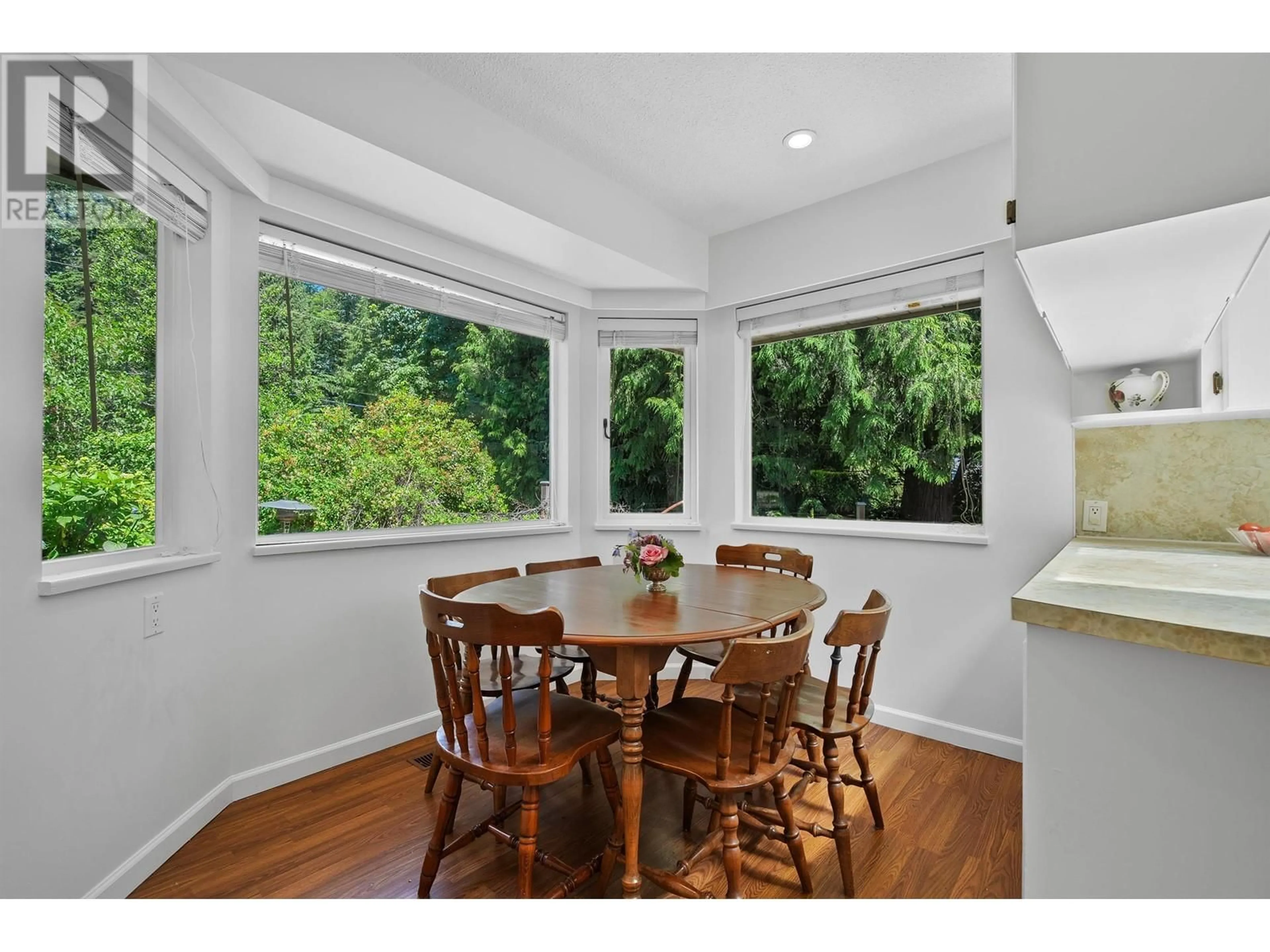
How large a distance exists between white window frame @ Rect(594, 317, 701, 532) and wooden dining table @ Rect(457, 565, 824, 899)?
111 cm

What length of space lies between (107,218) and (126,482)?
2.56 ft

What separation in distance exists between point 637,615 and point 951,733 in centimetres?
185

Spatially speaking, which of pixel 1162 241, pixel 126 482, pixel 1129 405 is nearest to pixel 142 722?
pixel 126 482

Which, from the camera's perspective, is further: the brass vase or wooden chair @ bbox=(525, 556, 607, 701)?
wooden chair @ bbox=(525, 556, 607, 701)

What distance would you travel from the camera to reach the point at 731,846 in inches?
58.6

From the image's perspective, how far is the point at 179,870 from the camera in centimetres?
172

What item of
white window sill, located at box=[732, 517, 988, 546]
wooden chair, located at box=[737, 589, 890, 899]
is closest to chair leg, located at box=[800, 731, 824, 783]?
wooden chair, located at box=[737, 589, 890, 899]

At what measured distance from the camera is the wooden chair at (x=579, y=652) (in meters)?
2.25

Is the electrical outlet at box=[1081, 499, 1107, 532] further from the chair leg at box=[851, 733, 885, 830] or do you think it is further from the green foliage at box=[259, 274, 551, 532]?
the green foliage at box=[259, 274, 551, 532]

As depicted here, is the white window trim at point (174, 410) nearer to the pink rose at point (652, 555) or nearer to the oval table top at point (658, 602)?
the oval table top at point (658, 602)

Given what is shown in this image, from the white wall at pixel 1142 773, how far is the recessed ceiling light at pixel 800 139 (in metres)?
2.23

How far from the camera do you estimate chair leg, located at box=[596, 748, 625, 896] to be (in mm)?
1587

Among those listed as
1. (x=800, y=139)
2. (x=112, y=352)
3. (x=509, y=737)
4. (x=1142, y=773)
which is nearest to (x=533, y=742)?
(x=509, y=737)
